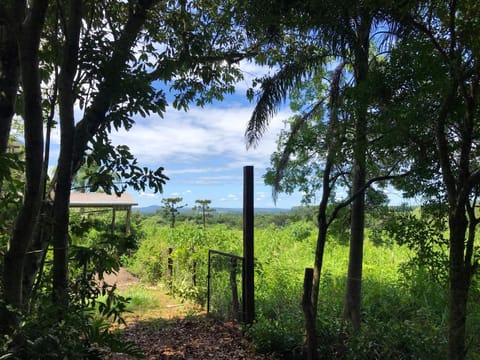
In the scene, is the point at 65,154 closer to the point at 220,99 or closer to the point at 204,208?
the point at 220,99

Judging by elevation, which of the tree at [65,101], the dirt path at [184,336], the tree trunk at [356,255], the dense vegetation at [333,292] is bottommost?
the dirt path at [184,336]

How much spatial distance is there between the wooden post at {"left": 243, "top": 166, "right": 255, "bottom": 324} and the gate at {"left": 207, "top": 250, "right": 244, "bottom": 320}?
0.16m

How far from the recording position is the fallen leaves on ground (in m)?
4.28

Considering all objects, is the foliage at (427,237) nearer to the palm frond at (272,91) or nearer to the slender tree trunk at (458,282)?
the slender tree trunk at (458,282)

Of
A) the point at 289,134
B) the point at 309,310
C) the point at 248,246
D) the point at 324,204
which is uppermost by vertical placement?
the point at 289,134

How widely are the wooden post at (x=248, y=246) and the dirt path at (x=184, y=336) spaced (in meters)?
0.29

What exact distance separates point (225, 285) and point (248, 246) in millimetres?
1256

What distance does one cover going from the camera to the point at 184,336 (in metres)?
5.06

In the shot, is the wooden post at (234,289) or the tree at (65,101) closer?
the tree at (65,101)

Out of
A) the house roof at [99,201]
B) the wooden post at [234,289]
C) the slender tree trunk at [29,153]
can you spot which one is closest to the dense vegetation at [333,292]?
the wooden post at [234,289]

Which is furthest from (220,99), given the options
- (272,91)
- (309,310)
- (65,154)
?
(65,154)

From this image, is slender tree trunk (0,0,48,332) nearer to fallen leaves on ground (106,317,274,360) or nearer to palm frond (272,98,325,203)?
fallen leaves on ground (106,317,274,360)

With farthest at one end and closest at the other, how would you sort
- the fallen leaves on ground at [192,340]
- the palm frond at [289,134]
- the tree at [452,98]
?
1. the palm frond at [289,134]
2. the fallen leaves on ground at [192,340]
3. the tree at [452,98]

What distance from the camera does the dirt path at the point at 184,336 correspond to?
14.1 feet
